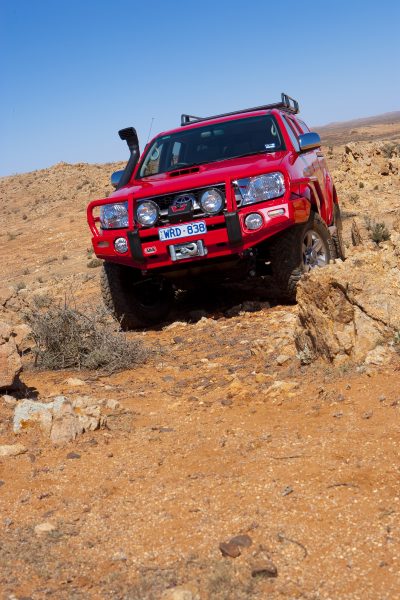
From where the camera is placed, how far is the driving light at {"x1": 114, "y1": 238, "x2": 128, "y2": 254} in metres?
6.96

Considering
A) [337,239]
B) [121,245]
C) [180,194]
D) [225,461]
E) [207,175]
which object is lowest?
[225,461]

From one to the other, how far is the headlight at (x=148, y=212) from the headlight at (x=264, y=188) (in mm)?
813

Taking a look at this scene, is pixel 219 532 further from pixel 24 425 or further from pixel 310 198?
pixel 310 198

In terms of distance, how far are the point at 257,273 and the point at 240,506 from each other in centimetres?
451

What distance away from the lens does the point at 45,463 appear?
3.90 metres

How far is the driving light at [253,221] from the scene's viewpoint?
662 centimetres

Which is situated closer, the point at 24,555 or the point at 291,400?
the point at 24,555

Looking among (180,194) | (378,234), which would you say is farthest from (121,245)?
(378,234)

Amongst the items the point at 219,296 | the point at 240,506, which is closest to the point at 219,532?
the point at 240,506

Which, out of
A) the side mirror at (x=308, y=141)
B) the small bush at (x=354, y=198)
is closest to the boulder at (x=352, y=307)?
the side mirror at (x=308, y=141)

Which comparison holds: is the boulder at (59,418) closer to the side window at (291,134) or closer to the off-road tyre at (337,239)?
the side window at (291,134)

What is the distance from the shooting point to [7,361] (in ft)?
16.7

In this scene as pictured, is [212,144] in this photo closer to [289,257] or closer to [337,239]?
[289,257]

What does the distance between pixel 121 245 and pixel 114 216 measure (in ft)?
0.99
